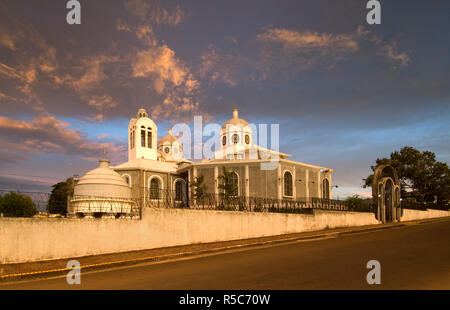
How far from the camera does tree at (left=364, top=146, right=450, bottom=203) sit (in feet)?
167

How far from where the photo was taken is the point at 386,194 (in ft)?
102

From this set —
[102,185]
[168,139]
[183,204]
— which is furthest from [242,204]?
[168,139]

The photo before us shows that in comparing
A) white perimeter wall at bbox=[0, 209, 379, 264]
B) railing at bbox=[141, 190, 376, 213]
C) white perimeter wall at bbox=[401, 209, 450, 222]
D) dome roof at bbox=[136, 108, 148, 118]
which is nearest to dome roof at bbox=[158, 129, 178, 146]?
dome roof at bbox=[136, 108, 148, 118]

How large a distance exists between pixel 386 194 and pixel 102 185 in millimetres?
23557

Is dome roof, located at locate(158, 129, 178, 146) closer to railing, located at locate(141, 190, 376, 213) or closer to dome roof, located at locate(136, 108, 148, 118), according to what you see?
dome roof, located at locate(136, 108, 148, 118)

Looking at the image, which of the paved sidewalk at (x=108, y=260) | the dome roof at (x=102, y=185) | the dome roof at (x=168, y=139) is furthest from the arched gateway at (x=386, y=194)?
the dome roof at (x=168, y=139)

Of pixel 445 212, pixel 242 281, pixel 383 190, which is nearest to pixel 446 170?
pixel 445 212

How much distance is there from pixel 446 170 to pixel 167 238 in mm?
Answer: 50506

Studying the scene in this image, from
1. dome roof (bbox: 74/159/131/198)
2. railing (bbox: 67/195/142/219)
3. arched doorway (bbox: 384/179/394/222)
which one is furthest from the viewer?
arched doorway (bbox: 384/179/394/222)

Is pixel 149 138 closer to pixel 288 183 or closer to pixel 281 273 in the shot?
pixel 288 183

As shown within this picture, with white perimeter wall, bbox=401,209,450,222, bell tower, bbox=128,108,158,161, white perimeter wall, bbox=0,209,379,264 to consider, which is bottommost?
white perimeter wall, bbox=401,209,450,222

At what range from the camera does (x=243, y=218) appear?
16.8m

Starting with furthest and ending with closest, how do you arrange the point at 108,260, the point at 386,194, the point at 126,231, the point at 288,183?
the point at 288,183, the point at 386,194, the point at 126,231, the point at 108,260

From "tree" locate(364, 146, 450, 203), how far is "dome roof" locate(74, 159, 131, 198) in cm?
4422
